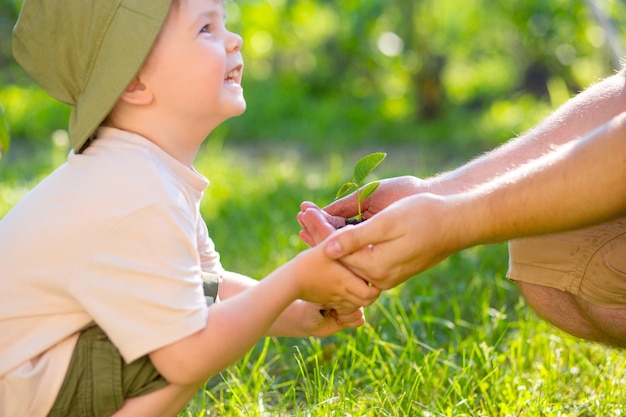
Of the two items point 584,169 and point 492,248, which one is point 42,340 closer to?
point 584,169

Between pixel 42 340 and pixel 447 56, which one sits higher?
pixel 42 340

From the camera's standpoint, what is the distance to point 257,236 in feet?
10.9

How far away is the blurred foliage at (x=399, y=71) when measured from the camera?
5.34 meters

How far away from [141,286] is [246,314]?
0.20 meters

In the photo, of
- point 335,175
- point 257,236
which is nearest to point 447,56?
point 335,175

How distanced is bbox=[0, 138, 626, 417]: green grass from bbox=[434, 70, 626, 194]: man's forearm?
41 cm

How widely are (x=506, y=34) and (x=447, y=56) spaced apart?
1.04 metres

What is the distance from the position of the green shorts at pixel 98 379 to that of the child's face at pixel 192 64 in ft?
1.56

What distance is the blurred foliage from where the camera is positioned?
5.34 meters

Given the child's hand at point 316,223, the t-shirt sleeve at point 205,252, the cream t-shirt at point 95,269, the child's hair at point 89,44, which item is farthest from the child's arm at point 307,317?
the child's hair at point 89,44

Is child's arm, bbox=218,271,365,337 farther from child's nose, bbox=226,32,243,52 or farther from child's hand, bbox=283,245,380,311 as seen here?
child's nose, bbox=226,32,243,52

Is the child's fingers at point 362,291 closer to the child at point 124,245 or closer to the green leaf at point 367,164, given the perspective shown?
the child at point 124,245

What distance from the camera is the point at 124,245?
59.8 inches

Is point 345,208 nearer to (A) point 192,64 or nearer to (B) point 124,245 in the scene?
(A) point 192,64
